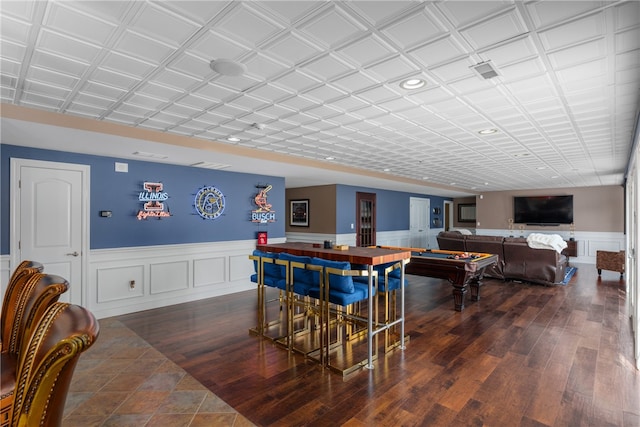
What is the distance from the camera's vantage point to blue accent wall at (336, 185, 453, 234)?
8.56 meters

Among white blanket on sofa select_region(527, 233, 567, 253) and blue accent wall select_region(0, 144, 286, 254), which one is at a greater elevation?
blue accent wall select_region(0, 144, 286, 254)

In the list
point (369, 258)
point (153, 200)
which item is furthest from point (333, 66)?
point (153, 200)

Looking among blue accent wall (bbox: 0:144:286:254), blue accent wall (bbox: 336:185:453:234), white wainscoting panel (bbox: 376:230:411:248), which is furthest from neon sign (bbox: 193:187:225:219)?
white wainscoting panel (bbox: 376:230:411:248)

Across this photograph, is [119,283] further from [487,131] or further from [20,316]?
[487,131]

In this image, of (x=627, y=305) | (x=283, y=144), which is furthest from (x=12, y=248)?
(x=627, y=305)

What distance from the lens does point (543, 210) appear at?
35.3 feet

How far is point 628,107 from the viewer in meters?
2.93

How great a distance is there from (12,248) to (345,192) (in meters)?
6.54

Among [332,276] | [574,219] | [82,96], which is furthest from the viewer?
[574,219]

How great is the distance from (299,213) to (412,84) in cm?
717

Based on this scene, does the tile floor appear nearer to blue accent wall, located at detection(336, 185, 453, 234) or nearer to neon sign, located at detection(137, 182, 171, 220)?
neon sign, located at detection(137, 182, 171, 220)

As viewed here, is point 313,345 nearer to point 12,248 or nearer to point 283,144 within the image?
point 283,144

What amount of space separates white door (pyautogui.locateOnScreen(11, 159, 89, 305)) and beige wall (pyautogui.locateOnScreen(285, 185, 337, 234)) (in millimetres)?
5341

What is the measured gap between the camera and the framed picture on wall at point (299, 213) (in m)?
9.25
